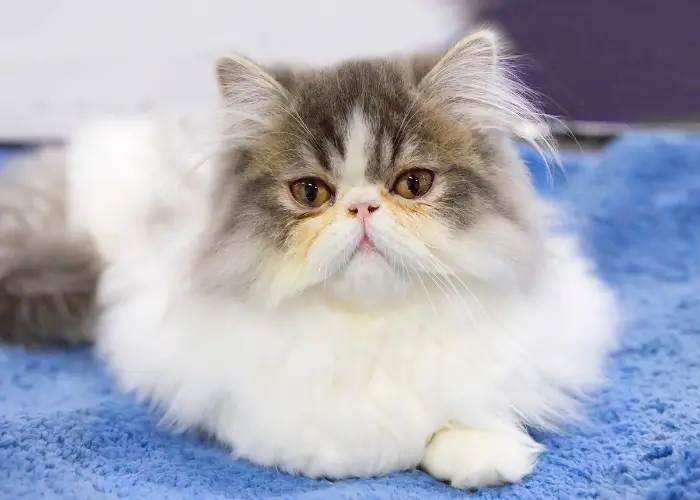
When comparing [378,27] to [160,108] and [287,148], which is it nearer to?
[160,108]

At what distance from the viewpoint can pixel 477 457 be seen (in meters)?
1.21

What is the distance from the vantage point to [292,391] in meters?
1.24

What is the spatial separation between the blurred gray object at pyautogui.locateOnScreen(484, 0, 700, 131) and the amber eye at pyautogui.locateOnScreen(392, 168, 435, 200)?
155 centimetres

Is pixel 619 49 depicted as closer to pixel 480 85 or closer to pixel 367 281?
pixel 480 85

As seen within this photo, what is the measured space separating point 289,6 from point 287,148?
167 cm

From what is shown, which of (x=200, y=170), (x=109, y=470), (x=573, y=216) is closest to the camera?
(x=109, y=470)

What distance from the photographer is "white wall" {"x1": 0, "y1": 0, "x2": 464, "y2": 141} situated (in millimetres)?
2689

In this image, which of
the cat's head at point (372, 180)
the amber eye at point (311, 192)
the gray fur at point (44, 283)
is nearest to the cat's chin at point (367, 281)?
the cat's head at point (372, 180)

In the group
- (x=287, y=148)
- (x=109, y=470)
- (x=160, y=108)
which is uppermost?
(x=287, y=148)

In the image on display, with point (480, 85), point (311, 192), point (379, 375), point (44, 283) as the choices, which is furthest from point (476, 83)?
point (44, 283)

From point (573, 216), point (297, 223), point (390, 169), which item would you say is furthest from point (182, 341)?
point (573, 216)

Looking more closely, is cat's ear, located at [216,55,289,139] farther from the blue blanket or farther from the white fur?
the blue blanket

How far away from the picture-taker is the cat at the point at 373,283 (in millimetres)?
1154

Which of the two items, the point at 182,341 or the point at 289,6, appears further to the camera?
the point at 289,6
